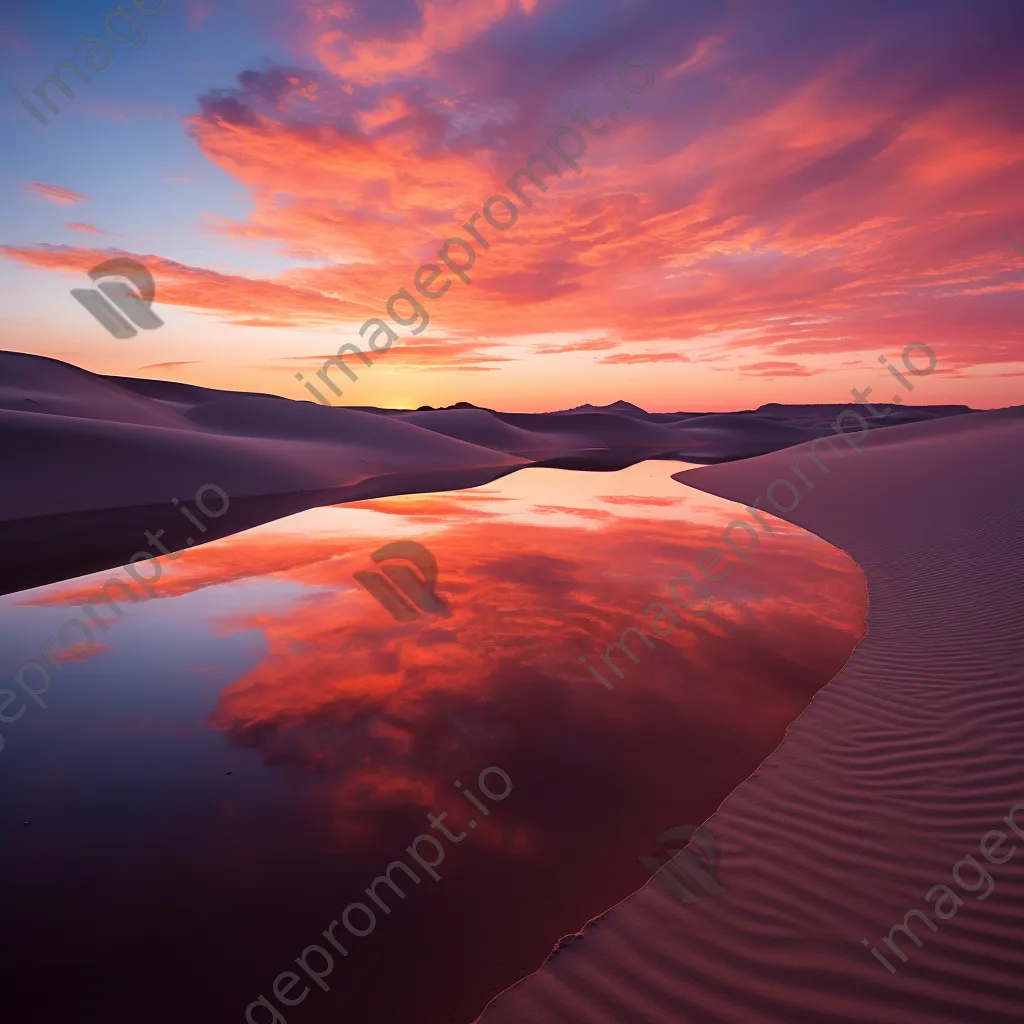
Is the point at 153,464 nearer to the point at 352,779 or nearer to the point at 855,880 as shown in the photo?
the point at 352,779


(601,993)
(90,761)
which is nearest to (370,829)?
(601,993)

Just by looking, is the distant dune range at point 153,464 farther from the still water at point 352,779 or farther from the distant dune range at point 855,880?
the distant dune range at point 855,880

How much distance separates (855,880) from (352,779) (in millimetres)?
3189

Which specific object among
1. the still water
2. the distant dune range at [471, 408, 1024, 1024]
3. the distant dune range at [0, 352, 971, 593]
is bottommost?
the distant dune range at [471, 408, 1024, 1024]

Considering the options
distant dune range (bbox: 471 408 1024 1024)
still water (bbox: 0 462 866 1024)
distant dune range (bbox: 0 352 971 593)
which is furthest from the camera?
distant dune range (bbox: 0 352 971 593)

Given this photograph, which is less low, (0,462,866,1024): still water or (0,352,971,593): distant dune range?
(0,352,971,593): distant dune range

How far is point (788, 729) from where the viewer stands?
450 cm

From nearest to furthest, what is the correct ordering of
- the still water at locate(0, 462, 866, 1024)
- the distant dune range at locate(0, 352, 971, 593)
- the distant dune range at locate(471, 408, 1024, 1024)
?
the distant dune range at locate(471, 408, 1024, 1024), the still water at locate(0, 462, 866, 1024), the distant dune range at locate(0, 352, 971, 593)

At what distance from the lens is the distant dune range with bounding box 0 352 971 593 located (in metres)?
12.9

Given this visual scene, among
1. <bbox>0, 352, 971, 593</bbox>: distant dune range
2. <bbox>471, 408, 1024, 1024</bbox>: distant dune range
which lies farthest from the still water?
<bbox>0, 352, 971, 593</bbox>: distant dune range

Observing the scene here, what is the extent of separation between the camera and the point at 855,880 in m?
2.94

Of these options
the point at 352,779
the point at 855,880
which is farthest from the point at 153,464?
the point at 855,880

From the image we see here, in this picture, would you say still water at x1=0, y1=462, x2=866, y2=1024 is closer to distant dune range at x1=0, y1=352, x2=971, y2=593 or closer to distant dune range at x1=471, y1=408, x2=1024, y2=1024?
distant dune range at x1=471, y1=408, x2=1024, y2=1024

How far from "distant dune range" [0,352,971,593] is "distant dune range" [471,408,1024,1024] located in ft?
34.1
